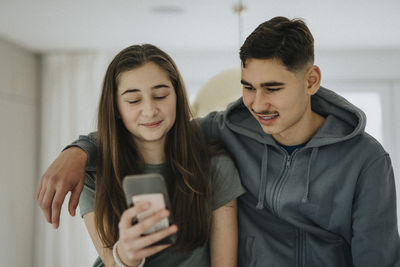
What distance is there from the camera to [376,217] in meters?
1.21

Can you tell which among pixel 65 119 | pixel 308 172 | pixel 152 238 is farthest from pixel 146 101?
pixel 65 119

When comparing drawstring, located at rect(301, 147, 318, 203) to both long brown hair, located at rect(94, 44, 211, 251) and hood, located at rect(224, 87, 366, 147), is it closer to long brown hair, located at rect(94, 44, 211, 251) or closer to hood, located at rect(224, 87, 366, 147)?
hood, located at rect(224, 87, 366, 147)

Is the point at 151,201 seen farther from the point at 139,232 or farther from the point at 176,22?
the point at 176,22

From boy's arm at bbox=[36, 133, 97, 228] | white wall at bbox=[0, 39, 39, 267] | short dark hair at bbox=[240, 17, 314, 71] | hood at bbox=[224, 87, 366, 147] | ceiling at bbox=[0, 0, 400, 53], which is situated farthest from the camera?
white wall at bbox=[0, 39, 39, 267]

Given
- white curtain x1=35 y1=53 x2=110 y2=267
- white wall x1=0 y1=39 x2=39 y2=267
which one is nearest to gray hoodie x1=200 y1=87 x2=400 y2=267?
white wall x1=0 y1=39 x2=39 y2=267

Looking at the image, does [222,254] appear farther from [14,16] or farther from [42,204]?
[14,16]

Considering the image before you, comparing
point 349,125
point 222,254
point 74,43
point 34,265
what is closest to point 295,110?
point 349,125

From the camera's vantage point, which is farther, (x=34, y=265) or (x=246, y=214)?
(x=34, y=265)

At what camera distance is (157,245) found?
3.18ft

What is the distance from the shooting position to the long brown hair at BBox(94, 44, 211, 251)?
4.07 feet

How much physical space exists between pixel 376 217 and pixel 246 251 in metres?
0.43

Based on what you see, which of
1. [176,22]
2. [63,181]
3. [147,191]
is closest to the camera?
[147,191]

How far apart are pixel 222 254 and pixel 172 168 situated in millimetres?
318

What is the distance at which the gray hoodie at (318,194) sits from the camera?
121cm
